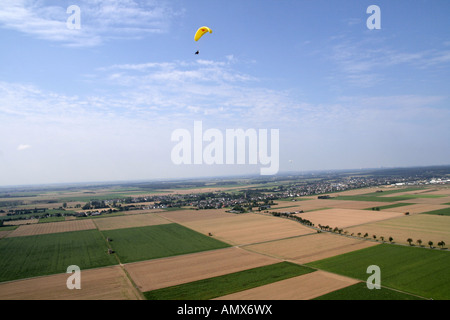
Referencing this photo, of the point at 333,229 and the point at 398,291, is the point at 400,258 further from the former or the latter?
the point at 333,229

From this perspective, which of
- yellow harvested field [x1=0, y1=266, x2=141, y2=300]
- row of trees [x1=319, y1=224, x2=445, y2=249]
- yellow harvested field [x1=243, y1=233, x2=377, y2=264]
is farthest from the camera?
row of trees [x1=319, y1=224, x2=445, y2=249]

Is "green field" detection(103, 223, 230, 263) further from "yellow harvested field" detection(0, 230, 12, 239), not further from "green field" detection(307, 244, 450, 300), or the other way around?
"yellow harvested field" detection(0, 230, 12, 239)

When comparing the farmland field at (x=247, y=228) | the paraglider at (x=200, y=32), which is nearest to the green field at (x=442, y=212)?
the farmland field at (x=247, y=228)

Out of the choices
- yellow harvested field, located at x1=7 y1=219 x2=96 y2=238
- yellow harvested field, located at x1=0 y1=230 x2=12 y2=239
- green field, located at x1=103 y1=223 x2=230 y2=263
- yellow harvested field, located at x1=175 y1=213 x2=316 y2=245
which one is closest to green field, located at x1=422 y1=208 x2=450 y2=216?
yellow harvested field, located at x1=175 y1=213 x2=316 y2=245

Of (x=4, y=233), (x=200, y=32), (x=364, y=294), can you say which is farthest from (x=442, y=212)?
(x=4, y=233)
